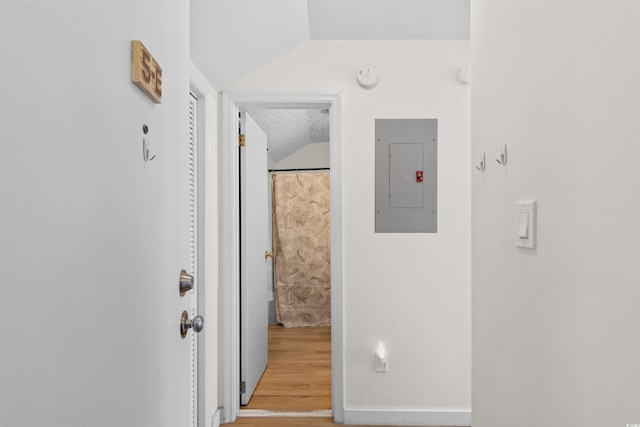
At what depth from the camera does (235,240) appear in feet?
8.79

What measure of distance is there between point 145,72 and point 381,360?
2126 mm

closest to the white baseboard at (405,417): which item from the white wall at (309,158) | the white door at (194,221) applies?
the white door at (194,221)

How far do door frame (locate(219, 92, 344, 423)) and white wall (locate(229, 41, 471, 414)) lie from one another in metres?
0.05

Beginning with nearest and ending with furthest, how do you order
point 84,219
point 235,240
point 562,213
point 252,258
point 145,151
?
point 84,219 < point 562,213 < point 145,151 < point 235,240 < point 252,258

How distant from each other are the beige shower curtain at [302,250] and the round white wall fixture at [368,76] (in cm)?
233

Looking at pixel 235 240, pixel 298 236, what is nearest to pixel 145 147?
pixel 235 240

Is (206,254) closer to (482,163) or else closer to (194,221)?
(194,221)

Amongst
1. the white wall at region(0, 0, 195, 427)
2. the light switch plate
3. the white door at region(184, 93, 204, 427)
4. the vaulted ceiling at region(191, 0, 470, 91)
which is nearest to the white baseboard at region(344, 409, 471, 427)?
the white door at region(184, 93, 204, 427)

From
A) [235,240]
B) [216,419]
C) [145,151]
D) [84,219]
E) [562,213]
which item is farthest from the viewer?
[235,240]

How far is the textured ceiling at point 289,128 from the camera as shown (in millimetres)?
4105

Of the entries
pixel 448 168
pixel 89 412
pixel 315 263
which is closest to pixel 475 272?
pixel 89 412

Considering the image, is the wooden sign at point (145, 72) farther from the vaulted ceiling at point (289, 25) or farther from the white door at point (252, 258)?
the white door at point (252, 258)

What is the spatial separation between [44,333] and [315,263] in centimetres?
433

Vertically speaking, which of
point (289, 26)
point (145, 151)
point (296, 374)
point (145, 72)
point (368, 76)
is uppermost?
point (289, 26)
